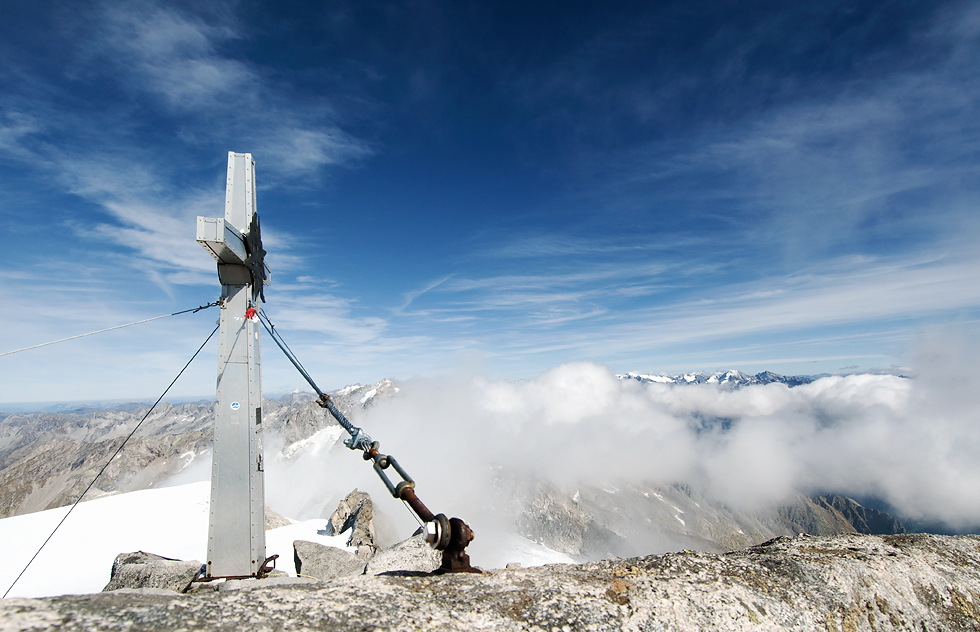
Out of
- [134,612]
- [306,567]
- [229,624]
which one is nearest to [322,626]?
[229,624]

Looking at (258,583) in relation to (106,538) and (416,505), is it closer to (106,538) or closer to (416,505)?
(416,505)

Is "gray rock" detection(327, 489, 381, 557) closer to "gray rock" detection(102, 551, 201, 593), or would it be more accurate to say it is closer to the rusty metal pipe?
"gray rock" detection(102, 551, 201, 593)

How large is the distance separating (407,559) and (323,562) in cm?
611

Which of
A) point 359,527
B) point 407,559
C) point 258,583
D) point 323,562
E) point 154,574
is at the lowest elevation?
point 359,527

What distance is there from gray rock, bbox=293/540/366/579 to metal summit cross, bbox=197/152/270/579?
5071 millimetres

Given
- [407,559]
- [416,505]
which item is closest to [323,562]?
[407,559]

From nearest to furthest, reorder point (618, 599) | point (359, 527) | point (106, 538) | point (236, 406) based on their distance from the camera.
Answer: point (618, 599) → point (236, 406) → point (106, 538) → point (359, 527)

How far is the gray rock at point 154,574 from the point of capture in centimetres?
1167

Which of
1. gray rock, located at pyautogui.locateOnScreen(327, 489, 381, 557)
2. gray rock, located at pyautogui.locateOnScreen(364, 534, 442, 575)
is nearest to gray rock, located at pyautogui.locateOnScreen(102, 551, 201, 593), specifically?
gray rock, located at pyautogui.locateOnScreen(364, 534, 442, 575)

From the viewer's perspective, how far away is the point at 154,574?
1180 centimetres

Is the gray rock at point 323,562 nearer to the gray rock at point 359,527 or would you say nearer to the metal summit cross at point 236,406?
the metal summit cross at point 236,406

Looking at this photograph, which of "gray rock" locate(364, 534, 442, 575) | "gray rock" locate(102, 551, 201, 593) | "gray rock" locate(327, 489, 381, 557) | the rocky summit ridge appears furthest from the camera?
"gray rock" locate(327, 489, 381, 557)

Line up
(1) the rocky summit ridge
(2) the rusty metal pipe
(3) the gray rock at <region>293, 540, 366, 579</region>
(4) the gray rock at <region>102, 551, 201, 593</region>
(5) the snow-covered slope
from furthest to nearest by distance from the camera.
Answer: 1. (5) the snow-covered slope
2. (3) the gray rock at <region>293, 540, 366, 579</region>
3. (4) the gray rock at <region>102, 551, 201, 593</region>
4. (2) the rusty metal pipe
5. (1) the rocky summit ridge

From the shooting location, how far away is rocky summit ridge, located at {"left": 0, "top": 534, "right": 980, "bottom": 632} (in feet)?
12.9
